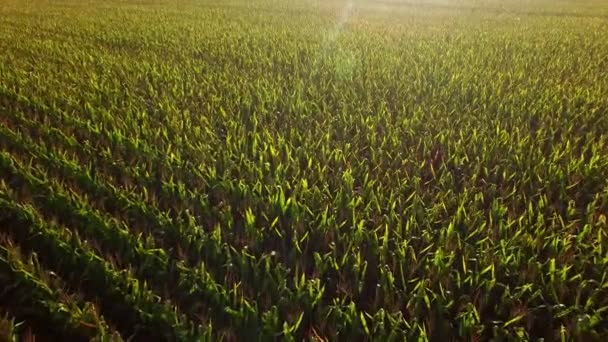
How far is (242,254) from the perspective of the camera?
133 cm

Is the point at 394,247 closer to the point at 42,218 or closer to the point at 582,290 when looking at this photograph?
the point at 582,290

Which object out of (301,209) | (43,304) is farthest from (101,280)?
(301,209)

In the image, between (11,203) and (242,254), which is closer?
(242,254)

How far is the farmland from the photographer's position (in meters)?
1.15

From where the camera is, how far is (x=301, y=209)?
160 cm

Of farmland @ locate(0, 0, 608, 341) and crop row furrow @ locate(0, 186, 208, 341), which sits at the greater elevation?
farmland @ locate(0, 0, 608, 341)

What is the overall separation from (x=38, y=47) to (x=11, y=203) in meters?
4.01

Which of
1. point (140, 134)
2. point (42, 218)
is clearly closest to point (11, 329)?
point (42, 218)

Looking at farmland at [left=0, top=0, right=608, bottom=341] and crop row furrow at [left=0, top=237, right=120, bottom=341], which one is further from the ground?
farmland at [left=0, top=0, right=608, bottom=341]

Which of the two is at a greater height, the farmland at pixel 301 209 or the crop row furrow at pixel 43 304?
the farmland at pixel 301 209

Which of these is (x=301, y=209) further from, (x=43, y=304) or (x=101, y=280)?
(x=43, y=304)

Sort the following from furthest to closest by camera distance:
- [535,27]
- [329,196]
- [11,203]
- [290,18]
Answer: [290,18], [535,27], [329,196], [11,203]

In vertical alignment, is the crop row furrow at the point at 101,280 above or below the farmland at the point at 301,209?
below

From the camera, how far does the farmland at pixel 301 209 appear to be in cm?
115
